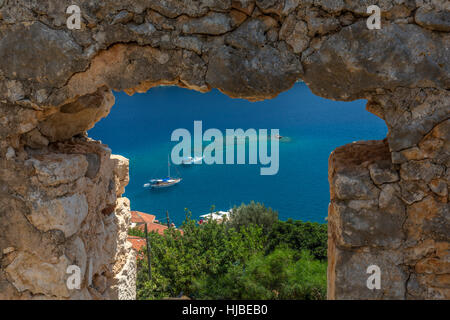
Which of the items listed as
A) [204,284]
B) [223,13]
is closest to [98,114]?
[223,13]

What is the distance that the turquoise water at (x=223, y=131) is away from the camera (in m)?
21.2

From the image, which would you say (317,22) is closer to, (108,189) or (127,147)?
(108,189)

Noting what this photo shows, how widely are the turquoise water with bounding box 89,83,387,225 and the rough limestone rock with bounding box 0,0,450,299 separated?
17.0m

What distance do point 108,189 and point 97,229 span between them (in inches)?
15.7

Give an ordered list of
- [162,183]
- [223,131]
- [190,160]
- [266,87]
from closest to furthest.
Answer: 1. [266,87]
2. [162,183]
3. [190,160]
4. [223,131]

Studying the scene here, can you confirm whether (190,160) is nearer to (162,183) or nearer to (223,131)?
(162,183)

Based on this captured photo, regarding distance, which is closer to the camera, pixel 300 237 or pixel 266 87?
pixel 266 87

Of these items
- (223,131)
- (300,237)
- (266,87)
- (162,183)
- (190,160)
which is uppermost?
(223,131)

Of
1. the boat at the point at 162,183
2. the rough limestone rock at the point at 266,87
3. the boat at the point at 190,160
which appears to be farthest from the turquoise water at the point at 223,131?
the rough limestone rock at the point at 266,87

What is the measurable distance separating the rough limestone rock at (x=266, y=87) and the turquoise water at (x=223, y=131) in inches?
668

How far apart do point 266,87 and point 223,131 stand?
2269 centimetres

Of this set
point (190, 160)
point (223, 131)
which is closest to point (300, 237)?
point (190, 160)

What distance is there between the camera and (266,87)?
2.61 m

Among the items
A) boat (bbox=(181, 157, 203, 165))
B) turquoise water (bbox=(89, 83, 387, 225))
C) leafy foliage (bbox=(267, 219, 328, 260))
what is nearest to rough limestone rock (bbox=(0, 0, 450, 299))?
leafy foliage (bbox=(267, 219, 328, 260))
